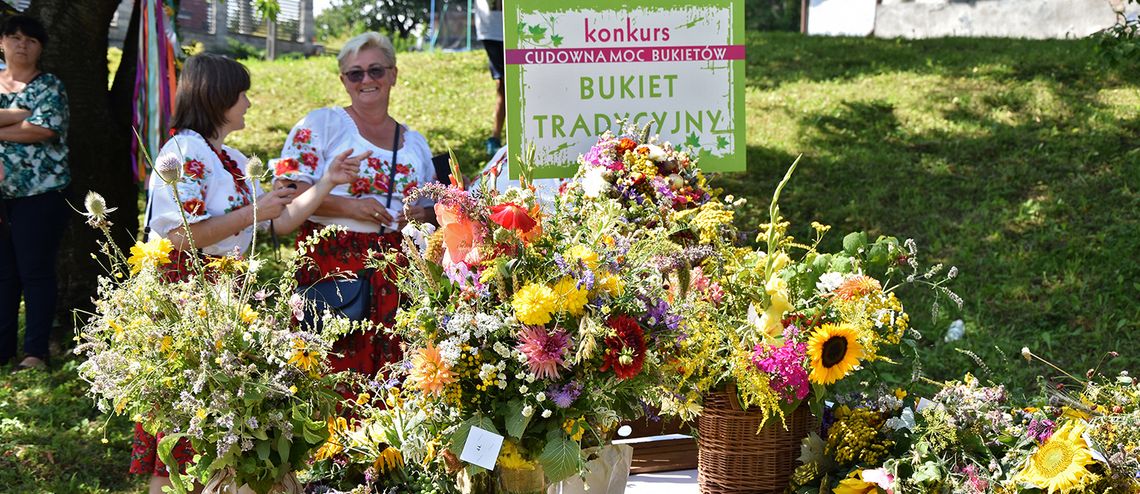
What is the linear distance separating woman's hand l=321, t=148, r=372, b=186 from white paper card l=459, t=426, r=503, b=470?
1424 mm

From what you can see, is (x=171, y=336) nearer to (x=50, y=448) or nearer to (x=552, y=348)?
(x=552, y=348)

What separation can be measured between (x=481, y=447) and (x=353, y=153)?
171 cm

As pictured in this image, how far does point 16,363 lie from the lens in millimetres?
5074

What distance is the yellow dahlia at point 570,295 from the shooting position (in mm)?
1833

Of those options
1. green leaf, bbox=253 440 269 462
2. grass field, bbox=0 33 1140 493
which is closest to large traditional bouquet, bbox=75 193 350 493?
green leaf, bbox=253 440 269 462

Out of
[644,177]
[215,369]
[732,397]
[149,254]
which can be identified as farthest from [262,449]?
[644,177]

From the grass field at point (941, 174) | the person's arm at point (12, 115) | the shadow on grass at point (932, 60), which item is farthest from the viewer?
the shadow on grass at point (932, 60)

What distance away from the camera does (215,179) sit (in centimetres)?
308

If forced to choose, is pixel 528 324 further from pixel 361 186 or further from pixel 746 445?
pixel 361 186

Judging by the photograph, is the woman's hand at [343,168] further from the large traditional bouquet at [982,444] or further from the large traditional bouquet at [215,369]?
the large traditional bouquet at [982,444]

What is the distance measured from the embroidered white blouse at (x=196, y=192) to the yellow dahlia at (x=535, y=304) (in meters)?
1.40

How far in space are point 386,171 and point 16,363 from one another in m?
2.74

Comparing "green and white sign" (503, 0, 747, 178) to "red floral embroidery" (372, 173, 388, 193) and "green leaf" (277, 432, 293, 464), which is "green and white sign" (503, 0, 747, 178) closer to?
"red floral embroidery" (372, 173, 388, 193)

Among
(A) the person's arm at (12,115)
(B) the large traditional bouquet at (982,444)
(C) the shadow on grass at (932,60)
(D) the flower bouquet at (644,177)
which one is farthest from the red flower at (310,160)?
(C) the shadow on grass at (932,60)
